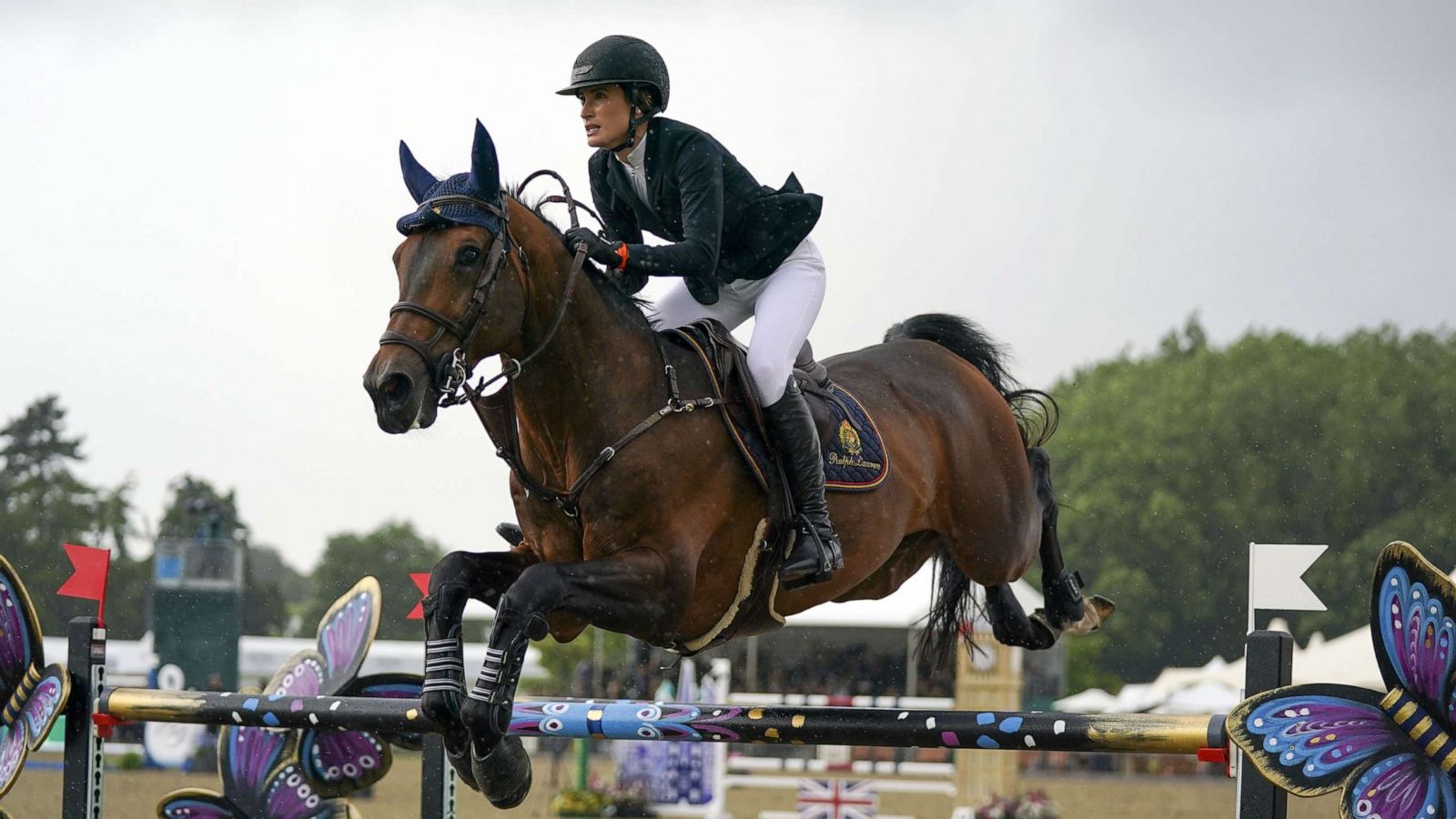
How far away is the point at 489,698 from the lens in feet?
9.20

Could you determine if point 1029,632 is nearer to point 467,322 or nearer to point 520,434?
point 520,434

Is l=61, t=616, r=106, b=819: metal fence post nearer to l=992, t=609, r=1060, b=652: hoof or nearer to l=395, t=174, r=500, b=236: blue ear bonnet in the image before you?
l=395, t=174, r=500, b=236: blue ear bonnet

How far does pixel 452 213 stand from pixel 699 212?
1.71 feet

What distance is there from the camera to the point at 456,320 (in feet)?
9.21

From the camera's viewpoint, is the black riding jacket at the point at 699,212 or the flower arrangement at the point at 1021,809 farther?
the flower arrangement at the point at 1021,809

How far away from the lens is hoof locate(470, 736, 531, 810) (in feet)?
9.48

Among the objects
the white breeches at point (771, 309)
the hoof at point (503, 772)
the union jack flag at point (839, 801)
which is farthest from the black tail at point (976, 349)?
the union jack flag at point (839, 801)

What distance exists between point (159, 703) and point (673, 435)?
158cm

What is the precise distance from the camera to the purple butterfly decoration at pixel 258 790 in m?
4.34

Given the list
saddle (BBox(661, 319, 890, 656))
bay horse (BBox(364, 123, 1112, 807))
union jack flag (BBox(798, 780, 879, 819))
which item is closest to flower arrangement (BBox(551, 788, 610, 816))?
union jack flag (BBox(798, 780, 879, 819))

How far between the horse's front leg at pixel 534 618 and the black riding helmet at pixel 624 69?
3.10 ft

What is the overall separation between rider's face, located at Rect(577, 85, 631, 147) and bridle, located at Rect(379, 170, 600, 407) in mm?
292

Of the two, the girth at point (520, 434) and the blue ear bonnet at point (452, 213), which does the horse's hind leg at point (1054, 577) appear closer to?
the girth at point (520, 434)

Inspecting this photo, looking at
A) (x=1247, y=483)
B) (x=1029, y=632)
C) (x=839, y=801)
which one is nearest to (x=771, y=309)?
(x=1029, y=632)
